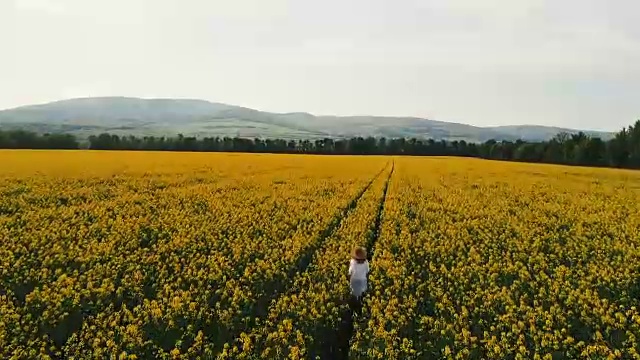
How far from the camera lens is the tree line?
83.9m

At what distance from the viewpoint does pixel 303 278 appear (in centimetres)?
1319

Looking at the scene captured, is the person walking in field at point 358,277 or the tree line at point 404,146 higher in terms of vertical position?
the tree line at point 404,146

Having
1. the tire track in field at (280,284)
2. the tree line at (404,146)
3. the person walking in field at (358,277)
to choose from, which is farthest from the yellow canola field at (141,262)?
the tree line at (404,146)

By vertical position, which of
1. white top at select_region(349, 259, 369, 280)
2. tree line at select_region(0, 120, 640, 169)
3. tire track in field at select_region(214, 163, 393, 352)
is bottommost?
tire track in field at select_region(214, 163, 393, 352)

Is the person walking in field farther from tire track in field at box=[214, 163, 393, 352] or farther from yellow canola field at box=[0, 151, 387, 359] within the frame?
yellow canola field at box=[0, 151, 387, 359]

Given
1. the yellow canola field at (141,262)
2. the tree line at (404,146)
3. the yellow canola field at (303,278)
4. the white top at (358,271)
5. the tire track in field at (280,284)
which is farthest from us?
the tree line at (404,146)

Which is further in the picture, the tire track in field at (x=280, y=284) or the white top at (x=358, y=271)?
the white top at (x=358, y=271)

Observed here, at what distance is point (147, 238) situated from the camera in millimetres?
16875

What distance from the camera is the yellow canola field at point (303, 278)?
985cm

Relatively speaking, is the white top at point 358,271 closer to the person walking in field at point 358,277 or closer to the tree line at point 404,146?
the person walking in field at point 358,277

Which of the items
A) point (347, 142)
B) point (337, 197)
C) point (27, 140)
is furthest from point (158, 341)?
point (347, 142)

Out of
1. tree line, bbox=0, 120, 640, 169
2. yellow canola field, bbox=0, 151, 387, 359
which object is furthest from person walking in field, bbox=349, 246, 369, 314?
tree line, bbox=0, 120, 640, 169

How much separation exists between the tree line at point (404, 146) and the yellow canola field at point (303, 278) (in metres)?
66.5

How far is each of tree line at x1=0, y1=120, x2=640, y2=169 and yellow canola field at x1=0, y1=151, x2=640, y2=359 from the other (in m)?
66.5
